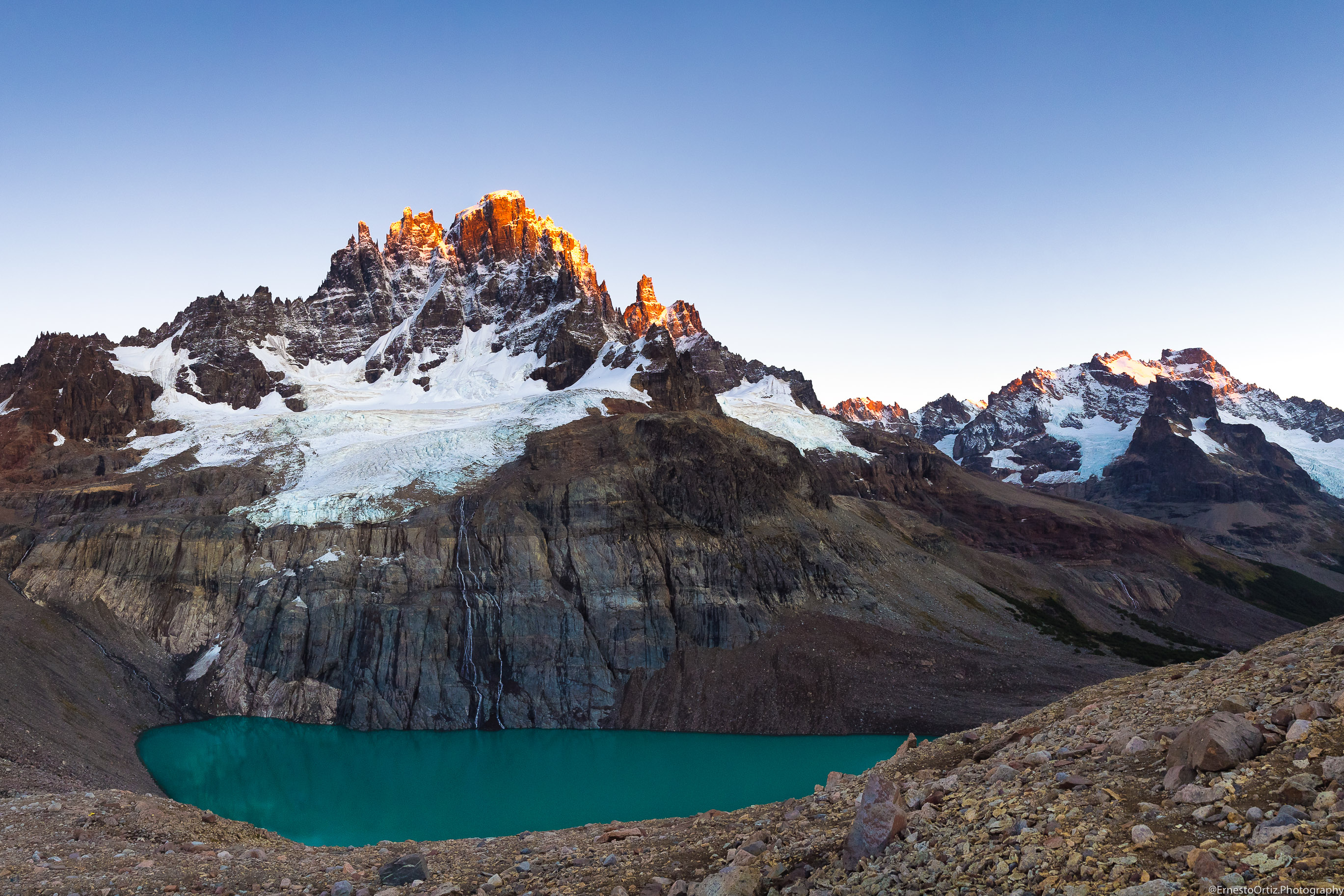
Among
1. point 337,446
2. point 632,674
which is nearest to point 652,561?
point 632,674

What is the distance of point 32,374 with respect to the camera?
129 meters

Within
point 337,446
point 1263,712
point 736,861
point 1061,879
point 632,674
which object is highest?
point 337,446

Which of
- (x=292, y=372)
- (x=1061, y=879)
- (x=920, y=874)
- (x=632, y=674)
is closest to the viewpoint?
(x=1061, y=879)

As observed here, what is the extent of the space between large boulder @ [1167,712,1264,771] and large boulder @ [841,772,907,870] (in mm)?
3550

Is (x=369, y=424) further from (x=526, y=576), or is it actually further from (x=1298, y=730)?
(x=1298, y=730)

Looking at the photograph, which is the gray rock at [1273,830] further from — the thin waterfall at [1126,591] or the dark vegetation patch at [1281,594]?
the dark vegetation patch at [1281,594]

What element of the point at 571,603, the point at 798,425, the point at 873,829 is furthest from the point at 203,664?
the point at 798,425

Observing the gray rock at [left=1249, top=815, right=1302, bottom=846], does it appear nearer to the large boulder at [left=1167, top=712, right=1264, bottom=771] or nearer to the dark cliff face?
the large boulder at [left=1167, top=712, right=1264, bottom=771]

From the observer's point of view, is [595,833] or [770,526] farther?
[770,526]

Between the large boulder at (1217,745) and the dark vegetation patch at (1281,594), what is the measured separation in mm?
169039

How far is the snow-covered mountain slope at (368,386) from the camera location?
106062mm

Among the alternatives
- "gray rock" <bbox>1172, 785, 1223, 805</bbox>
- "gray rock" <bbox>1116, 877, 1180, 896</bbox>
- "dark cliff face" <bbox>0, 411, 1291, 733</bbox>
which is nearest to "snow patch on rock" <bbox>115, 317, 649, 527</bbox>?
"dark cliff face" <bbox>0, 411, 1291, 733</bbox>

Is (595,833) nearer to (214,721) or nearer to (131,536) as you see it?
(214,721)

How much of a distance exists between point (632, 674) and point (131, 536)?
62113 mm
